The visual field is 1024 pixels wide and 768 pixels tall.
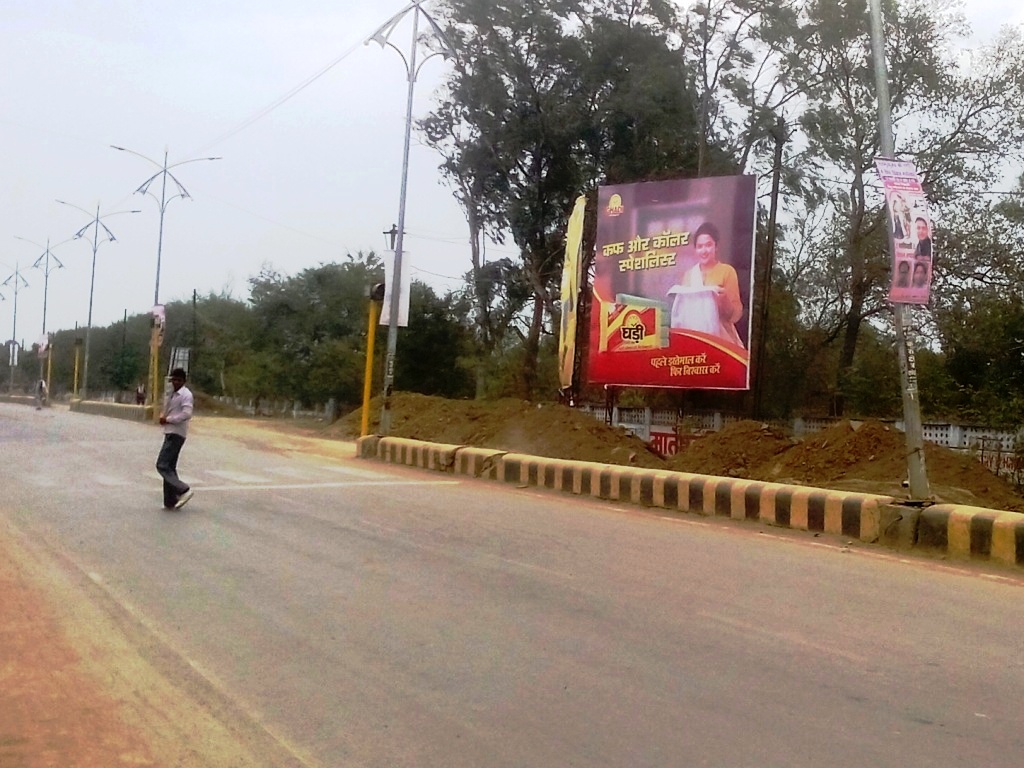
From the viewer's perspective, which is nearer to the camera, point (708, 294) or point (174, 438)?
point (174, 438)

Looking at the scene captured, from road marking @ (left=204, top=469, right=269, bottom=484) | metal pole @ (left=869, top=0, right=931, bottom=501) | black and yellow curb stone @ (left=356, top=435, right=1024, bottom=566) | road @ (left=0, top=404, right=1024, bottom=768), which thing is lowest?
road @ (left=0, top=404, right=1024, bottom=768)

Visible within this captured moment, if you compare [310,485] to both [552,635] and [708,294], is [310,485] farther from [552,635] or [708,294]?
[552,635]

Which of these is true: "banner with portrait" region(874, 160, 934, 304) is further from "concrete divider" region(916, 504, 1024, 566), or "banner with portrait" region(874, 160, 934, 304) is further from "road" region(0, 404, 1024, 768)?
"road" region(0, 404, 1024, 768)

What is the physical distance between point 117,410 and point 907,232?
127ft

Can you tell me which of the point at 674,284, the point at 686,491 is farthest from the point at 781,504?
the point at 674,284

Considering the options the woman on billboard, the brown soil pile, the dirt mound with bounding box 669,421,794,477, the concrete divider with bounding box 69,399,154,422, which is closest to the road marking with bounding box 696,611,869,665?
the brown soil pile

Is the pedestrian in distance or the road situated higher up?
the pedestrian in distance

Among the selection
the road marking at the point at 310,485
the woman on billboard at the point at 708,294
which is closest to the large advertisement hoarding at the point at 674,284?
the woman on billboard at the point at 708,294

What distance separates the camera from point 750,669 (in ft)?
19.6

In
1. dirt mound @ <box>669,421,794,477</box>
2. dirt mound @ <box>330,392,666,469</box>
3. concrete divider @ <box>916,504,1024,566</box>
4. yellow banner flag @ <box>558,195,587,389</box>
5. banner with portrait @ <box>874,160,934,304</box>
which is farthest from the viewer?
yellow banner flag @ <box>558,195,587,389</box>

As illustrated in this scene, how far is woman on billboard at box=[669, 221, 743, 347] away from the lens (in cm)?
2077

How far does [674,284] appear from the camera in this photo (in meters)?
21.8

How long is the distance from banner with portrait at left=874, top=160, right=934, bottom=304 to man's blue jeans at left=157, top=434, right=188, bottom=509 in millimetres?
8407

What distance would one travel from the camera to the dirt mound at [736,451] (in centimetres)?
1891
